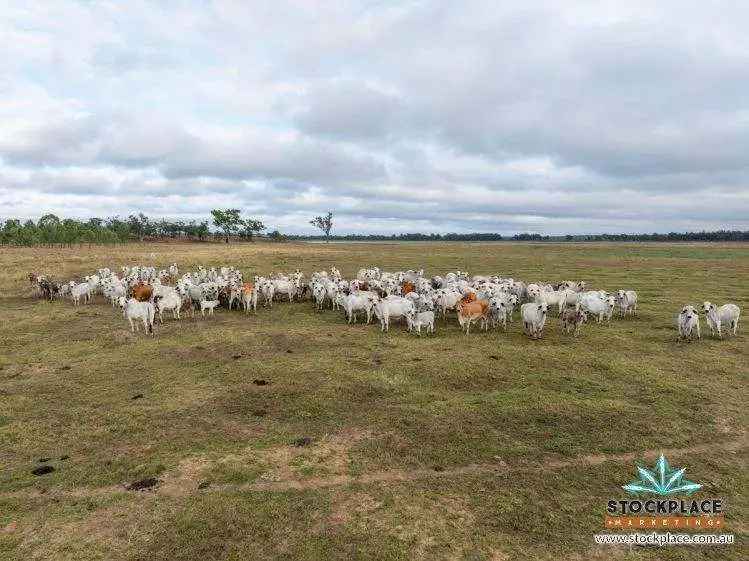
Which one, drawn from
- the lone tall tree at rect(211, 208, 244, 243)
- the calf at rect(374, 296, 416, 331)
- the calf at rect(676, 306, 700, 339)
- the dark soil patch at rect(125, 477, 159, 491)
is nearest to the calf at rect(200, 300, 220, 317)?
the calf at rect(374, 296, 416, 331)

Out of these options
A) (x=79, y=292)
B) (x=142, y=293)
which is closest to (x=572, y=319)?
(x=142, y=293)

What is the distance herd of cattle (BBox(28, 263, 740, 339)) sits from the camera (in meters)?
18.8

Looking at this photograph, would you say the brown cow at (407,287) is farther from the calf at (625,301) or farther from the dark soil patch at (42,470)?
the dark soil patch at (42,470)

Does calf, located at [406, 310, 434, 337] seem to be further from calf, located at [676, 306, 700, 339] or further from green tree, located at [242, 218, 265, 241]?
green tree, located at [242, 218, 265, 241]

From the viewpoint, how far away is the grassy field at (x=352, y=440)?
6863 millimetres

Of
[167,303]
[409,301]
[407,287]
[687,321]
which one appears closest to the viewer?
[687,321]

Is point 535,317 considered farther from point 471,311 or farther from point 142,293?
point 142,293

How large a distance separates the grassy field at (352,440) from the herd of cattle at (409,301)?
1.23 metres

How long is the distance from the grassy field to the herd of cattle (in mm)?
1233

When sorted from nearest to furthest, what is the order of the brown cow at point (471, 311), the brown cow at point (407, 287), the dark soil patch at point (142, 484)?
the dark soil patch at point (142, 484), the brown cow at point (471, 311), the brown cow at point (407, 287)

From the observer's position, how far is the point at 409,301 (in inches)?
793

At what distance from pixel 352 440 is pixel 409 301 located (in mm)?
10950

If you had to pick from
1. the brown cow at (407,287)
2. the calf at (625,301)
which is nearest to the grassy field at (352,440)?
the calf at (625,301)

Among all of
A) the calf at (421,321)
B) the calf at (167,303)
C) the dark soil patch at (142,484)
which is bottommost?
the dark soil patch at (142,484)
